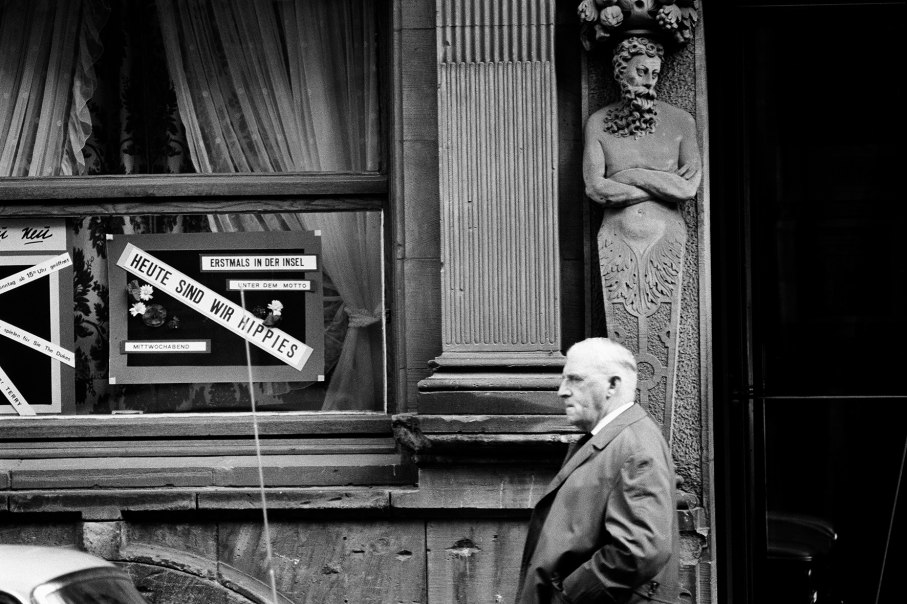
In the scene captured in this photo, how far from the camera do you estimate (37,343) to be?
7.68 metres

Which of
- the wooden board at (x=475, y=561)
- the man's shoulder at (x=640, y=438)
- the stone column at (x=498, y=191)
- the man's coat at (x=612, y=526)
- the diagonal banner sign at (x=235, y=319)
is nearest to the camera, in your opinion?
the man's coat at (x=612, y=526)

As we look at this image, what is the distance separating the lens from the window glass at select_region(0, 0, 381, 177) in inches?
304

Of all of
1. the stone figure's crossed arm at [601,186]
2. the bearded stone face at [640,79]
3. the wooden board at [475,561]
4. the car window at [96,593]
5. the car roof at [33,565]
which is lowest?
the wooden board at [475,561]

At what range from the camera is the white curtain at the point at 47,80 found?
780 centimetres

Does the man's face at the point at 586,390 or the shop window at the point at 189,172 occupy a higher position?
the shop window at the point at 189,172

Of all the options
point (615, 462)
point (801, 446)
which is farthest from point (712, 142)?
point (615, 462)

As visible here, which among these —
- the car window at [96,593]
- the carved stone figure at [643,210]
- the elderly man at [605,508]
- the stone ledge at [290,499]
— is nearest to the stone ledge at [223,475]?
the stone ledge at [290,499]

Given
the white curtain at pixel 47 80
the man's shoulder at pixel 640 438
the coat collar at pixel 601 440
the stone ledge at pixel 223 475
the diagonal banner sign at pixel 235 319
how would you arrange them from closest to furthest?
the man's shoulder at pixel 640 438 < the coat collar at pixel 601 440 < the stone ledge at pixel 223 475 < the diagonal banner sign at pixel 235 319 < the white curtain at pixel 47 80

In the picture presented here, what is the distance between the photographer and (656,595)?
14.4 feet

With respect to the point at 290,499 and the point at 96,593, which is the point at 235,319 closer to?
the point at 290,499

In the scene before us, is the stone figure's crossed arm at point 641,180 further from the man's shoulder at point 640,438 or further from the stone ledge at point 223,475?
the man's shoulder at point 640,438

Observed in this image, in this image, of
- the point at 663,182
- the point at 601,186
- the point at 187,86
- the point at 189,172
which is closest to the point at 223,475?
the point at 189,172

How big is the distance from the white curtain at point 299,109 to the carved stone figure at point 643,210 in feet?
4.87

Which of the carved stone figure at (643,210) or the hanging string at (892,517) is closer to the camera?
the carved stone figure at (643,210)
